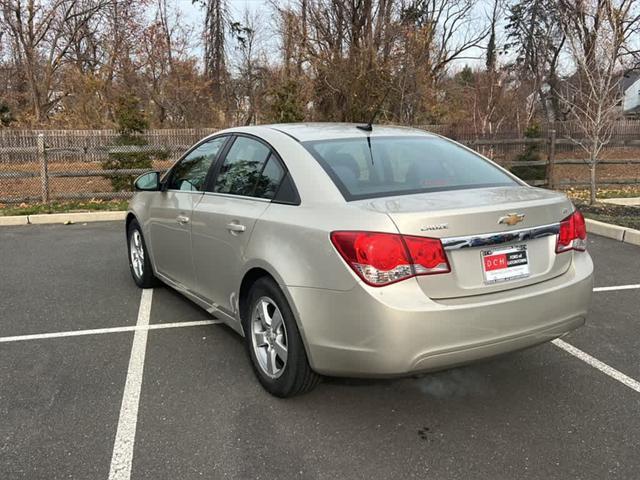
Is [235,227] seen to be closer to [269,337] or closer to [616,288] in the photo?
[269,337]

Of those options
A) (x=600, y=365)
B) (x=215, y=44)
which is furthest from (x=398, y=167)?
(x=215, y=44)

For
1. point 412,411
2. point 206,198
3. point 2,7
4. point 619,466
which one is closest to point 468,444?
point 412,411

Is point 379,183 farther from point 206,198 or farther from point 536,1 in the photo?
point 536,1

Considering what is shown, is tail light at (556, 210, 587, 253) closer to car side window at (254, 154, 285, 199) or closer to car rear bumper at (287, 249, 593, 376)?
car rear bumper at (287, 249, 593, 376)

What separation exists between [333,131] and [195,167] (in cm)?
126

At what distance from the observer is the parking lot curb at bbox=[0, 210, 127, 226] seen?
9.58m

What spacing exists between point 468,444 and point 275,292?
Result: 1.26 meters

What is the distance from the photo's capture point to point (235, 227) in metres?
3.40

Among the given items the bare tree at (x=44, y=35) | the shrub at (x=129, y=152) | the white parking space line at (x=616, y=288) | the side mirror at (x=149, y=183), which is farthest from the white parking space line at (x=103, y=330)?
the bare tree at (x=44, y=35)

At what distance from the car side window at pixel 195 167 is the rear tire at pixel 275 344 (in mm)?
1241

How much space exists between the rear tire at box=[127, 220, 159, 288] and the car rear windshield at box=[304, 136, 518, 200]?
2.56 m

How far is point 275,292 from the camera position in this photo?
2998 millimetres

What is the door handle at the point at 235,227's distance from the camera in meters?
3.34

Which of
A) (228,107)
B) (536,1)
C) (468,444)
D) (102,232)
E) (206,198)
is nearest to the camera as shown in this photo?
(468,444)
